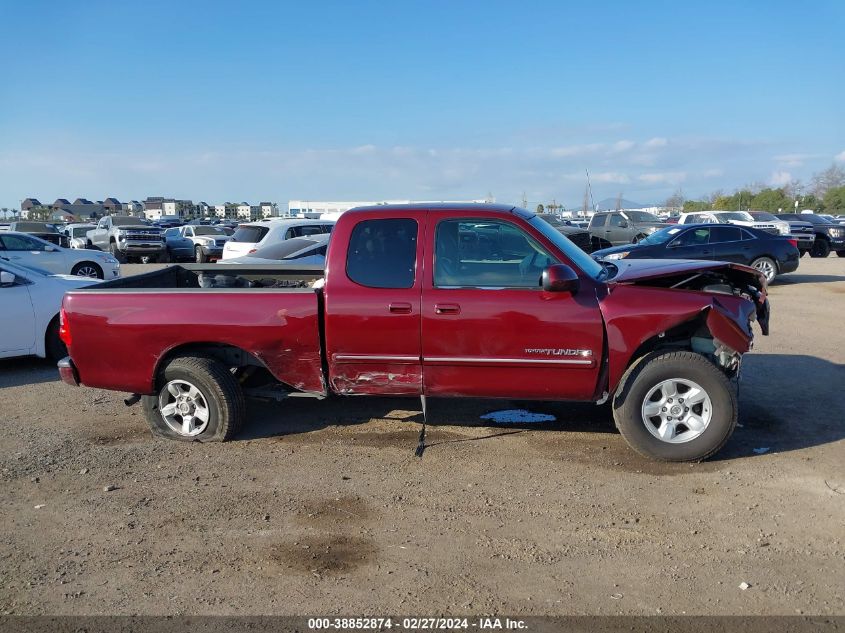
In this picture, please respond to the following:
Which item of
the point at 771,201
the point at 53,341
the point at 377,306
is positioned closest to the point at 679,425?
the point at 377,306

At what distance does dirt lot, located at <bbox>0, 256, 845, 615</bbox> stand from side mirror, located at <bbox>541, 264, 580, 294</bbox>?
1302mm

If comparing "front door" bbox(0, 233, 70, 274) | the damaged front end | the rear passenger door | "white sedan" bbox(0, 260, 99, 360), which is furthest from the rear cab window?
the damaged front end

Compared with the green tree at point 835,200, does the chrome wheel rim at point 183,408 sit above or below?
below

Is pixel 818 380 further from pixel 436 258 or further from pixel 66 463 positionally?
pixel 66 463

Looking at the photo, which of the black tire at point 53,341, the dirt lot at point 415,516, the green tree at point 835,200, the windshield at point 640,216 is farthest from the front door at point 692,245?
the green tree at point 835,200

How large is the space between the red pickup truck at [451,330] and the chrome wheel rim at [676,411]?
10 mm

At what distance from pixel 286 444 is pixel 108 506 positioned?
1436mm

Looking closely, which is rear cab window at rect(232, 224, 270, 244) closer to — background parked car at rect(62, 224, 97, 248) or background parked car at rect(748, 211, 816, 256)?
background parked car at rect(62, 224, 97, 248)

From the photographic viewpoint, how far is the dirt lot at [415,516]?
3.49 metres

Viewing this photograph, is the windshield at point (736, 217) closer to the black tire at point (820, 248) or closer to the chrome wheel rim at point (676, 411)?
the black tire at point (820, 248)

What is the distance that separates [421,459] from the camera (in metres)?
5.25

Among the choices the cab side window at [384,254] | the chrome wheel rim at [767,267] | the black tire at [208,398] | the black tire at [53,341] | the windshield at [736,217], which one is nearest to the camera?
the cab side window at [384,254]

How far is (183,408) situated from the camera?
5.60 meters

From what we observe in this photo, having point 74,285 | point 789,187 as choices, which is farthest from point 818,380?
point 789,187
